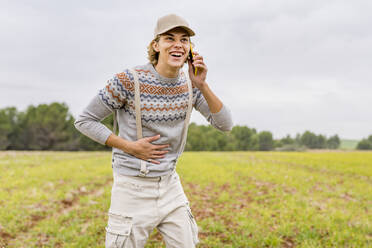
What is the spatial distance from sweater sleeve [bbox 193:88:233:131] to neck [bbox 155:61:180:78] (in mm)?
265

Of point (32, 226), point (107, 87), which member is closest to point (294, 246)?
point (107, 87)

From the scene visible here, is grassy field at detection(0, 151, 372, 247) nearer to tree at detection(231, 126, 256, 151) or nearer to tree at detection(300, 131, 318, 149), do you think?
tree at detection(231, 126, 256, 151)

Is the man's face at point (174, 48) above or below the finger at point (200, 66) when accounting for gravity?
above

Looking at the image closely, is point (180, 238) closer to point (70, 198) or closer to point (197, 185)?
point (70, 198)

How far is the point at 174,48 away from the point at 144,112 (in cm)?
55

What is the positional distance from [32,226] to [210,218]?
11.0 feet

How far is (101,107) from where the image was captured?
245 cm

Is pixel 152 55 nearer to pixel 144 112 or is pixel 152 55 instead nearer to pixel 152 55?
pixel 152 55

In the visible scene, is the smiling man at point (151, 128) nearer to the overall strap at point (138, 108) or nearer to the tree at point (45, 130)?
the overall strap at point (138, 108)

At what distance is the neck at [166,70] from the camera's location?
2.49m

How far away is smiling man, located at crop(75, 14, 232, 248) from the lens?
8.01 feet

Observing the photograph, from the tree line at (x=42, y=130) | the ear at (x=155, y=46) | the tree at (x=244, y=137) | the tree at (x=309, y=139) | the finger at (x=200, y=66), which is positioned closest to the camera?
the finger at (x=200, y=66)

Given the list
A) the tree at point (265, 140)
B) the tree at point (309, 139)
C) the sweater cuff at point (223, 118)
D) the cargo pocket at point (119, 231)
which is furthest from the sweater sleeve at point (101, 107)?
the tree at point (309, 139)

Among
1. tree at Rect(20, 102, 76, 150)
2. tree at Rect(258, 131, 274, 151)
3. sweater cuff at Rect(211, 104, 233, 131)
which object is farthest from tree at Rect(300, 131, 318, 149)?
sweater cuff at Rect(211, 104, 233, 131)
